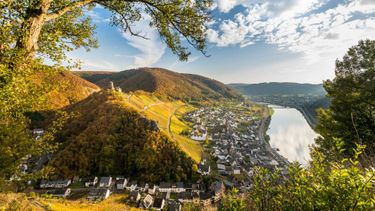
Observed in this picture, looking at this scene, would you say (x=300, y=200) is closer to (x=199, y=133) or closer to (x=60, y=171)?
(x=60, y=171)

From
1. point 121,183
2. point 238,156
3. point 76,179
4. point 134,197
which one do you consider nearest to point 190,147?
point 238,156

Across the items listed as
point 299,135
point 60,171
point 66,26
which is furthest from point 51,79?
point 299,135

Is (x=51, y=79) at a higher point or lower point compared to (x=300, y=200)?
higher

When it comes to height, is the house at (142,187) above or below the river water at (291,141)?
below

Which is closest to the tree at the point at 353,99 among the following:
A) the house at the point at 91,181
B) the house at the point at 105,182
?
the house at the point at 105,182

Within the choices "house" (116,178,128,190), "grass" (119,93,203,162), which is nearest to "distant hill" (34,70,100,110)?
"house" (116,178,128,190)

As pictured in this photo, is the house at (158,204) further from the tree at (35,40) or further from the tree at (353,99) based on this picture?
the tree at (353,99)
